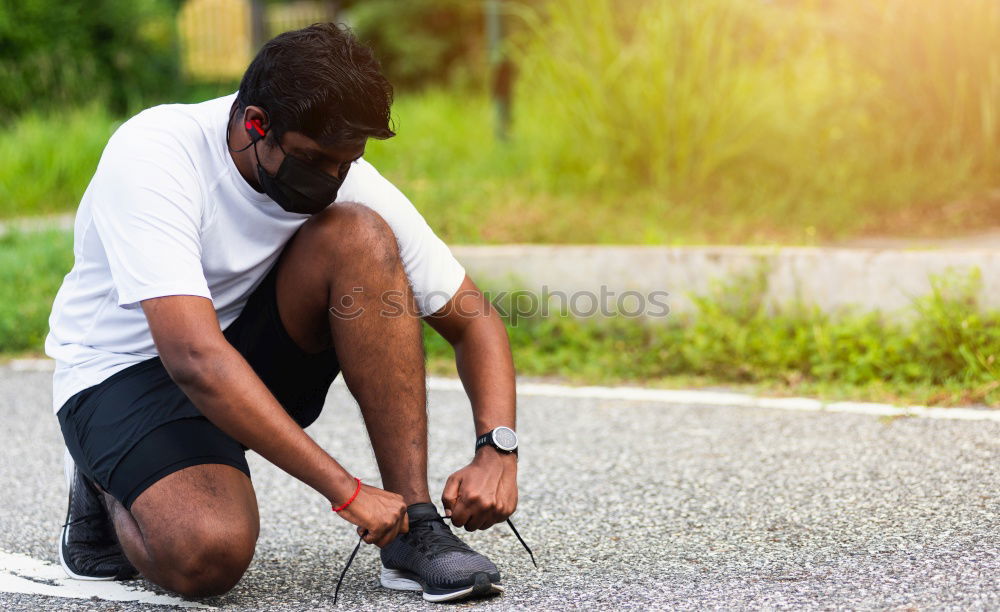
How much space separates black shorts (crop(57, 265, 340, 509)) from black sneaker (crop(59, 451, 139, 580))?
0.34 feet

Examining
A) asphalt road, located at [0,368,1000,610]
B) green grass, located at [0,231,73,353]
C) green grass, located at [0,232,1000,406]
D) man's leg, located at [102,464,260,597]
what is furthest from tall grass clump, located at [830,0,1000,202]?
man's leg, located at [102,464,260,597]

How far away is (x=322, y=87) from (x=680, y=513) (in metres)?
1.48

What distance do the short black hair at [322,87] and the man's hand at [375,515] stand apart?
0.75m

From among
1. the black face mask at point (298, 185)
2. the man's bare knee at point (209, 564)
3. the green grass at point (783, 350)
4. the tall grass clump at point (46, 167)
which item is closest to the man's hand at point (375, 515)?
the man's bare knee at point (209, 564)

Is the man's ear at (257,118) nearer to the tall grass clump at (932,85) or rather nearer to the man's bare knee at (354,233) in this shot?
the man's bare knee at (354,233)

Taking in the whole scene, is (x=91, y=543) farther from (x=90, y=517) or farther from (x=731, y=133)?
(x=731, y=133)

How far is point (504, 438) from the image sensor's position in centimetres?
259

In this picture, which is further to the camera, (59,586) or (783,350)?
(783,350)

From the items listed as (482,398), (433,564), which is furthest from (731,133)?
(433,564)

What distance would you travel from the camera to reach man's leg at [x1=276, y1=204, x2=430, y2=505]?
99.7 inches

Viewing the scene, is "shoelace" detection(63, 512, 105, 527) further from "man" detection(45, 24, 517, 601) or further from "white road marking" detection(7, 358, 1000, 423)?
"white road marking" detection(7, 358, 1000, 423)

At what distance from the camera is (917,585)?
7.72ft

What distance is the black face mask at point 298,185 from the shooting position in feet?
8.16

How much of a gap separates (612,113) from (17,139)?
5047mm
